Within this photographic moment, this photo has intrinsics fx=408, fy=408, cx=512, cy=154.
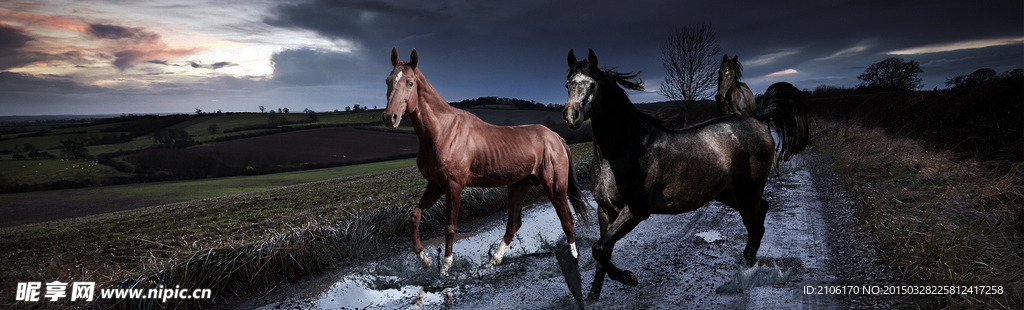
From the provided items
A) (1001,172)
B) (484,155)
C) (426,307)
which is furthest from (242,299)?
(1001,172)

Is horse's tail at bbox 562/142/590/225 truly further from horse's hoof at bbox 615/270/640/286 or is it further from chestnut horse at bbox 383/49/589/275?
horse's hoof at bbox 615/270/640/286

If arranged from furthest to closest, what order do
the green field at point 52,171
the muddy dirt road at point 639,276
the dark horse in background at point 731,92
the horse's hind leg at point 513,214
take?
the dark horse in background at point 731,92, the green field at point 52,171, the horse's hind leg at point 513,214, the muddy dirt road at point 639,276

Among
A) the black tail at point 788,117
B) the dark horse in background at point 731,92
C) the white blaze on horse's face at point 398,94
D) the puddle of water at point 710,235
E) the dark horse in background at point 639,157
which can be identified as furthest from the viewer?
the dark horse in background at point 731,92

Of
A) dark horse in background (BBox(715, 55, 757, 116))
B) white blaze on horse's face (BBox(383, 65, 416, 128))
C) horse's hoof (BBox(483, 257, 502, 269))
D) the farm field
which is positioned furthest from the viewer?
dark horse in background (BBox(715, 55, 757, 116))

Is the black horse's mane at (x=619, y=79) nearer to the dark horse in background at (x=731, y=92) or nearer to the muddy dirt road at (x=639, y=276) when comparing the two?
the muddy dirt road at (x=639, y=276)

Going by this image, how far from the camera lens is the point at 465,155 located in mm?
4379

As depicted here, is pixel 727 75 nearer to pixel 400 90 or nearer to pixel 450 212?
pixel 450 212

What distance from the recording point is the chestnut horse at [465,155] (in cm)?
387

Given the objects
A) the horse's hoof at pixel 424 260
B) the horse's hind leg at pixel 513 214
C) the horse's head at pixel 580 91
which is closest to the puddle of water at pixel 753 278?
the horse's hind leg at pixel 513 214

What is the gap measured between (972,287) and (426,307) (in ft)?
15.3

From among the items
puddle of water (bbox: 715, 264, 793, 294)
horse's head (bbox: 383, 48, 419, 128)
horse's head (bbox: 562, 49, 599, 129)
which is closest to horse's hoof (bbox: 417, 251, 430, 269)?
horse's head (bbox: 383, 48, 419, 128)

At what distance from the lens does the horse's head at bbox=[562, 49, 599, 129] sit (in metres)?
2.60

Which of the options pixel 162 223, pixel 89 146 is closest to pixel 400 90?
pixel 162 223

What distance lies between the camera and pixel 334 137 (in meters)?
17.3
